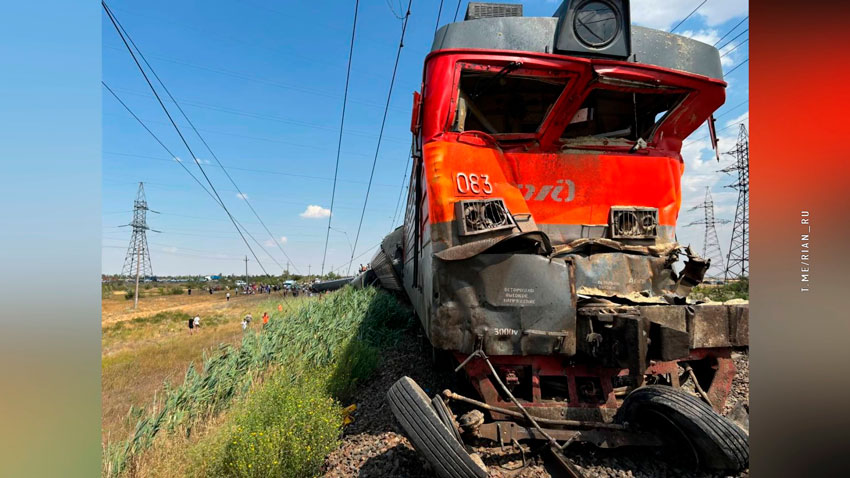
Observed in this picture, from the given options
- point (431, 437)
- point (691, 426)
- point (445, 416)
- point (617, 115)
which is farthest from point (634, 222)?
point (431, 437)

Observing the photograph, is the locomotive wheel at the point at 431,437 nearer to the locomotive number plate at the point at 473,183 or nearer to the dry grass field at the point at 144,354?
the locomotive number plate at the point at 473,183

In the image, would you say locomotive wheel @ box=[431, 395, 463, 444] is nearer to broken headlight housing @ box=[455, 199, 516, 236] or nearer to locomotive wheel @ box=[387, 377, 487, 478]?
locomotive wheel @ box=[387, 377, 487, 478]

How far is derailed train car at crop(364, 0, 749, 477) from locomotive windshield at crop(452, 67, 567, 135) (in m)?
0.03

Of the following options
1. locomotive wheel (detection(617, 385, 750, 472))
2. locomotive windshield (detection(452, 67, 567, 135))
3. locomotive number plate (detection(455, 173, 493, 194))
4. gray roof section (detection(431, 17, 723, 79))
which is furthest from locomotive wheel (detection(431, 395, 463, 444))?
gray roof section (detection(431, 17, 723, 79))

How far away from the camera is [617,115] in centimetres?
464

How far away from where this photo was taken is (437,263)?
338 cm

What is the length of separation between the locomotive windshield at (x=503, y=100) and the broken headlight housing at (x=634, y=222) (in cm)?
132

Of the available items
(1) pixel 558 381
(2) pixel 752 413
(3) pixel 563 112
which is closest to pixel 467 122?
(3) pixel 563 112

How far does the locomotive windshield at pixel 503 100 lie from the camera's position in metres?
3.71

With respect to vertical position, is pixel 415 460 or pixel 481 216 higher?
pixel 481 216

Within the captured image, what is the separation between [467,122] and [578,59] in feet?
4.48

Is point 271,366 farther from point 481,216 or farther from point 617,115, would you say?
point 617,115

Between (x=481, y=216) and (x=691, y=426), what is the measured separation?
220 cm

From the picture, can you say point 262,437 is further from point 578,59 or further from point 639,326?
point 578,59
